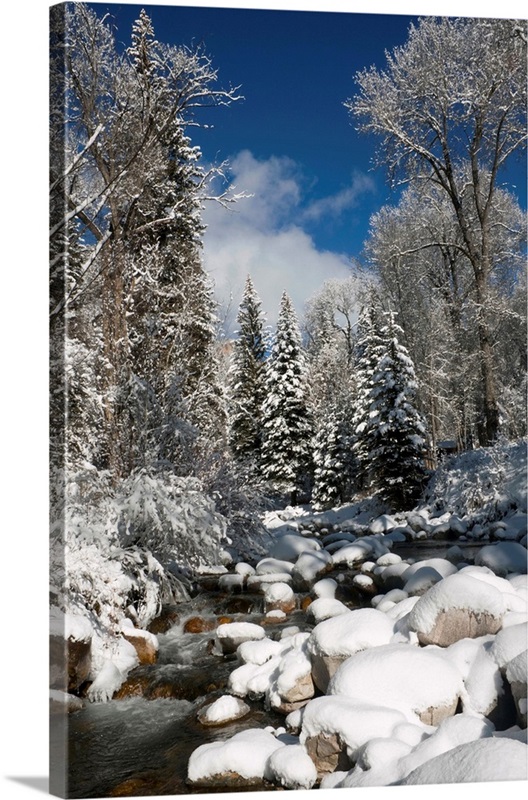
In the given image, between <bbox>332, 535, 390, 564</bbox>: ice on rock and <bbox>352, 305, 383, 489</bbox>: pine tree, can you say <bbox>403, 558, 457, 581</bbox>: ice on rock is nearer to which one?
<bbox>332, 535, 390, 564</bbox>: ice on rock

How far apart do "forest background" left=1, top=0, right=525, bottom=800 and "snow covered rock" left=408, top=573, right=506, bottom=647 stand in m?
2.09

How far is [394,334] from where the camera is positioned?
4246mm

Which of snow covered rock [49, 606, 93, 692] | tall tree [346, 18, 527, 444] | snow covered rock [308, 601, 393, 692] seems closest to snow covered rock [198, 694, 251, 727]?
snow covered rock [308, 601, 393, 692]

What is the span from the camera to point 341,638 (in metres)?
3.71

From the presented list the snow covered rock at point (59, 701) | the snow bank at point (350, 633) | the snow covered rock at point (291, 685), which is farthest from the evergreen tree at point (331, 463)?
the snow covered rock at point (59, 701)

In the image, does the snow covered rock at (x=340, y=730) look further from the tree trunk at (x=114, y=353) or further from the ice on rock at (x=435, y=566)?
the tree trunk at (x=114, y=353)

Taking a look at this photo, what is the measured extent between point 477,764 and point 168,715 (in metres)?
1.71

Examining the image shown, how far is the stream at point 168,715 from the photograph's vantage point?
123 inches

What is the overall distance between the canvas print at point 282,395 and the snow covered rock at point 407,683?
0.01 m
